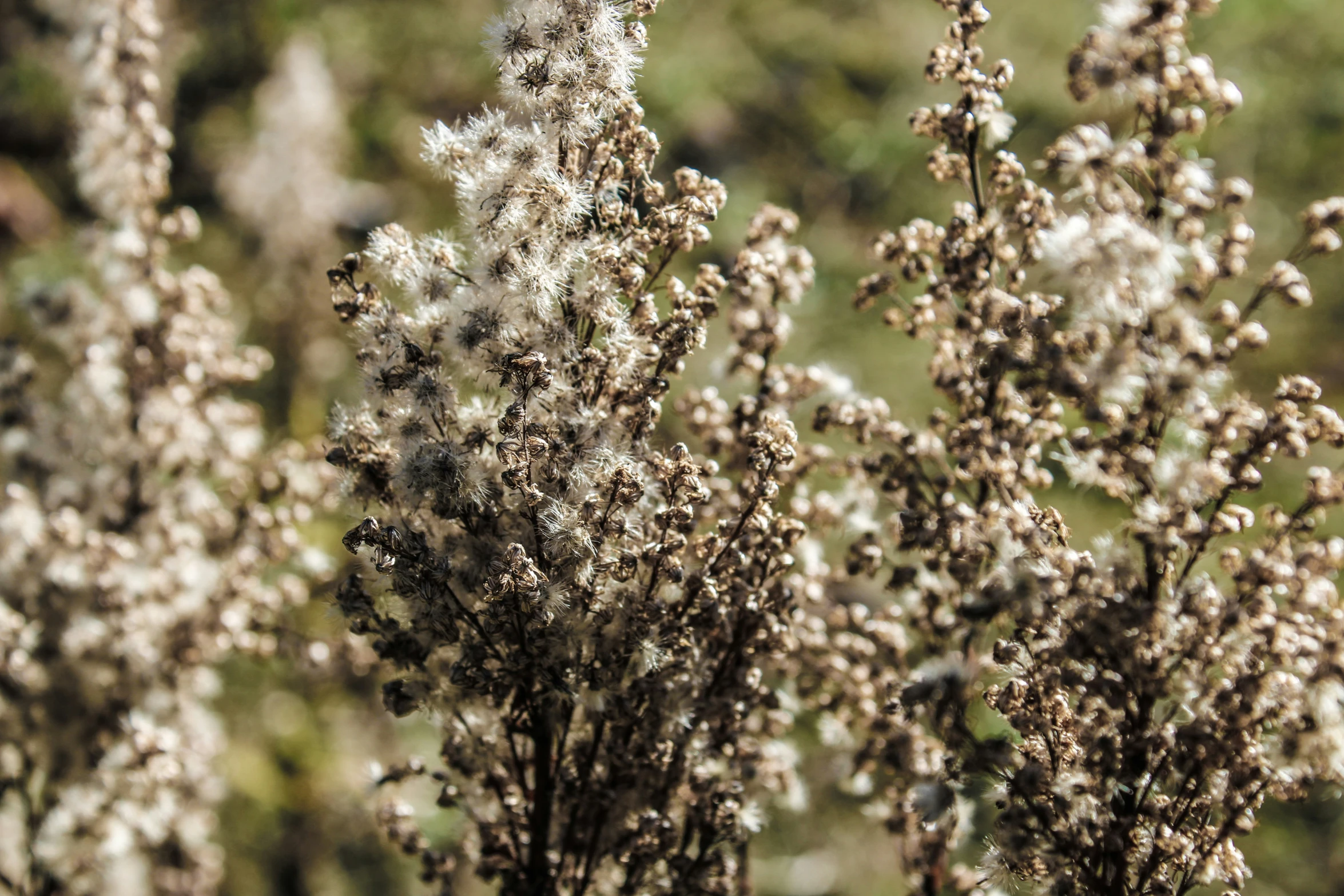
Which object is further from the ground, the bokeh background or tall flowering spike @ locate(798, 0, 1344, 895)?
the bokeh background

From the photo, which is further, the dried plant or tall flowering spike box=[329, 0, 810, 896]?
the dried plant

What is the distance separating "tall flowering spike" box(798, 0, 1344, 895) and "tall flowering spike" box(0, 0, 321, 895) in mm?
1777

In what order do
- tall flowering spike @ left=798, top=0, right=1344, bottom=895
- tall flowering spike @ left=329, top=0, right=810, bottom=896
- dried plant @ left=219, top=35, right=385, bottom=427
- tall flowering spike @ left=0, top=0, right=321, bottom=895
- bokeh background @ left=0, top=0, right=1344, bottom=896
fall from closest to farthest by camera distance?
tall flowering spike @ left=798, top=0, right=1344, bottom=895 → tall flowering spike @ left=329, top=0, right=810, bottom=896 → tall flowering spike @ left=0, top=0, right=321, bottom=895 → bokeh background @ left=0, top=0, right=1344, bottom=896 → dried plant @ left=219, top=35, right=385, bottom=427

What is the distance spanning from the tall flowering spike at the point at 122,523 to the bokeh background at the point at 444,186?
839 millimetres

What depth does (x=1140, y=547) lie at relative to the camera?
1.42 metres

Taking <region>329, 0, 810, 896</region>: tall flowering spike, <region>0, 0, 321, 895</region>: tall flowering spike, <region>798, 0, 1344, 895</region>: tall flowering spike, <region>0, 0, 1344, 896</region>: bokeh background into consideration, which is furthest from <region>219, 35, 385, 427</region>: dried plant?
<region>798, 0, 1344, 895</region>: tall flowering spike

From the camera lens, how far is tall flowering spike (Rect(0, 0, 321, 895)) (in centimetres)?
240

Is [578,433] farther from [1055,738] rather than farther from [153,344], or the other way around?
[153,344]

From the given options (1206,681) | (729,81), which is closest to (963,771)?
(1206,681)

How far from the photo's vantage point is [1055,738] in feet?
4.79

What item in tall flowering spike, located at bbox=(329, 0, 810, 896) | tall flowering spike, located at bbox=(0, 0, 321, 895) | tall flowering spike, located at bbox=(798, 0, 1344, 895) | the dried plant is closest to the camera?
tall flowering spike, located at bbox=(798, 0, 1344, 895)

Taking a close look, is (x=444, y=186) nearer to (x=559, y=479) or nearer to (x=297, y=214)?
(x=297, y=214)

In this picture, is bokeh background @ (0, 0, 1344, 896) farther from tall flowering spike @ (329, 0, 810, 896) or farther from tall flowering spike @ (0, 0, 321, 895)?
tall flowering spike @ (329, 0, 810, 896)

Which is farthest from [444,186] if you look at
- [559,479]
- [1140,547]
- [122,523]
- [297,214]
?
[1140,547]
